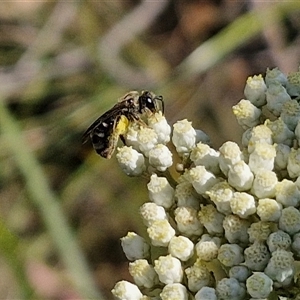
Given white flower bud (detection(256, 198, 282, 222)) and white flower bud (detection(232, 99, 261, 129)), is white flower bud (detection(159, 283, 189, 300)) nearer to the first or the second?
white flower bud (detection(256, 198, 282, 222))

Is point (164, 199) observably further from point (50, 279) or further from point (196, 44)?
point (196, 44)

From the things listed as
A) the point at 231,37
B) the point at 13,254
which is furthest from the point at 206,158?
the point at 231,37

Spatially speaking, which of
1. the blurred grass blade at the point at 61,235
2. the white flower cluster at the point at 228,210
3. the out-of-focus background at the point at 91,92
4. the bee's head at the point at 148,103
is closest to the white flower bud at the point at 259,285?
the white flower cluster at the point at 228,210

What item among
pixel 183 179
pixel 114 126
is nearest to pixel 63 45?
pixel 114 126

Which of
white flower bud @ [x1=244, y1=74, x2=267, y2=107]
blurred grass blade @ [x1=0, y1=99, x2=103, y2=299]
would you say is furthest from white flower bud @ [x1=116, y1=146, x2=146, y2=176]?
blurred grass blade @ [x1=0, y1=99, x2=103, y2=299]

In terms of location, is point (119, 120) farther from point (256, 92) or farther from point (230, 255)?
point (230, 255)

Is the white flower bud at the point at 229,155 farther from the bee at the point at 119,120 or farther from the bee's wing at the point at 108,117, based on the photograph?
the bee's wing at the point at 108,117
